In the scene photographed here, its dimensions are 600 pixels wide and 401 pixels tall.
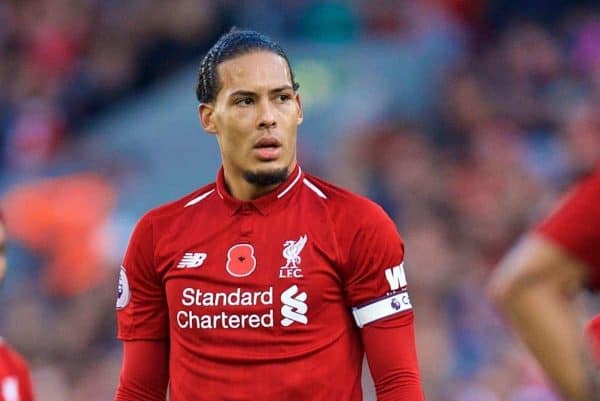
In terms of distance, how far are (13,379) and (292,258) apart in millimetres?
A: 890

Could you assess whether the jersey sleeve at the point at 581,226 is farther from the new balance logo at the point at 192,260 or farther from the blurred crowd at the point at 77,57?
the blurred crowd at the point at 77,57

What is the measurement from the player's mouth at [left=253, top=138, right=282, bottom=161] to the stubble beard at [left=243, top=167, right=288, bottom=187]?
4 centimetres

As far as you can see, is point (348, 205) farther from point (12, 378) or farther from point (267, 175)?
point (12, 378)

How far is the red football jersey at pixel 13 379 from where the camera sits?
15.4 ft

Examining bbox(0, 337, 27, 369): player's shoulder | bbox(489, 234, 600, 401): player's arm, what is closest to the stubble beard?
bbox(0, 337, 27, 369): player's shoulder

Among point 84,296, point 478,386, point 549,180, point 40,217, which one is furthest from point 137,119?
point 478,386

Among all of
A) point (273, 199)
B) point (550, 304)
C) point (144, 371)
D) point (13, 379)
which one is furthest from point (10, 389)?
point (550, 304)

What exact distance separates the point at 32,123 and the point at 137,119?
→ 31.4 inches

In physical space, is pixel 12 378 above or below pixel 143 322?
below

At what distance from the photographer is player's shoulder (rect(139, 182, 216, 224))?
4977 millimetres

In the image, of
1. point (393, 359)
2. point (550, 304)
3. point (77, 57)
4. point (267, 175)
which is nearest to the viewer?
point (550, 304)

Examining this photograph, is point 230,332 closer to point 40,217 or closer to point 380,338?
point 380,338

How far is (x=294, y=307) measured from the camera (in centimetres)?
470

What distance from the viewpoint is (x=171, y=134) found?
11477 millimetres
